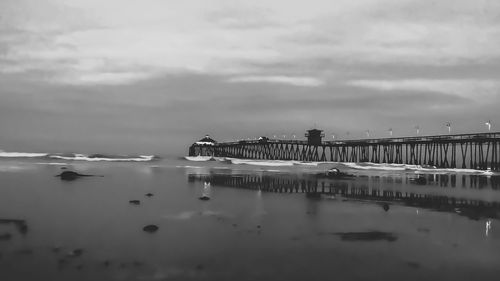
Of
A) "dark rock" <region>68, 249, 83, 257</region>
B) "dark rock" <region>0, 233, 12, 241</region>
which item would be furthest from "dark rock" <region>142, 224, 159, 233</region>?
"dark rock" <region>0, 233, 12, 241</region>

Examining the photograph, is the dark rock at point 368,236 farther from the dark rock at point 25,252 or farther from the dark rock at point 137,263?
the dark rock at point 25,252

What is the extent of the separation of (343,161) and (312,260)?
80701 millimetres

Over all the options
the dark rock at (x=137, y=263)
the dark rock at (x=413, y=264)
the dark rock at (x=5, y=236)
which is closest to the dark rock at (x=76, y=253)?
the dark rock at (x=137, y=263)

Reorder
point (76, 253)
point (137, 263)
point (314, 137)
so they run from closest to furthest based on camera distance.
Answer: point (137, 263)
point (76, 253)
point (314, 137)

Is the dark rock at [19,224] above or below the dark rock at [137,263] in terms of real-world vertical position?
above

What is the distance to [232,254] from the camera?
859 cm

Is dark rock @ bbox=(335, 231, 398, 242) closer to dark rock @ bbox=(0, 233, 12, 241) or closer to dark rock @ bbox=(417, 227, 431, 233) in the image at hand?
dark rock @ bbox=(417, 227, 431, 233)

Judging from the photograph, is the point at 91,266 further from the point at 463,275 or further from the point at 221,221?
the point at 463,275

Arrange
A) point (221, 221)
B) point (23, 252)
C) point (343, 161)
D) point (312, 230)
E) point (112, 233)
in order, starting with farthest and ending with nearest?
point (343, 161)
point (221, 221)
point (312, 230)
point (112, 233)
point (23, 252)

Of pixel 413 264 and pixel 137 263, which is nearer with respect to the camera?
pixel 137 263

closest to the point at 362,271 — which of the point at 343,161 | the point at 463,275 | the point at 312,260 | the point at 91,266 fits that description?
the point at 312,260

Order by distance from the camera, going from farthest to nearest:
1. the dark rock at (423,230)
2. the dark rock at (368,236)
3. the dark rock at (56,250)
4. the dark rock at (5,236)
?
the dark rock at (423,230) → the dark rock at (368,236) → the dark rock at (5,236) → the dark rock at (56,250)

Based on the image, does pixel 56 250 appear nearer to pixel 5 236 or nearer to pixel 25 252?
pixel 25 252

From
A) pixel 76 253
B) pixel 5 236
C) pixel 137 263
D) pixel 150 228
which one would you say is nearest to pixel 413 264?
pixel 137 263
